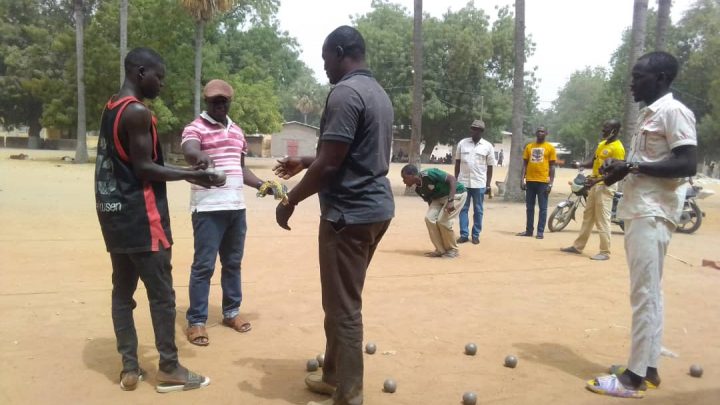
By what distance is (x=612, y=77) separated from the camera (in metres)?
47.4

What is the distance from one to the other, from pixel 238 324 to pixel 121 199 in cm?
178

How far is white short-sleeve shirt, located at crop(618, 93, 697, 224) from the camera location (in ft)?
12.3

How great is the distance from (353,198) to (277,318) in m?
2.42

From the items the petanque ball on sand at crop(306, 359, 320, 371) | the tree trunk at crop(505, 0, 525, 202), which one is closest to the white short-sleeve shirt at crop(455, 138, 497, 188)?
the petanque ball on sand at crop(306, 359, 320, 371)

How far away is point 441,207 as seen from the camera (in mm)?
8656

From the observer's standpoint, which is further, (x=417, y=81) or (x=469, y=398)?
(x=417, y=81)

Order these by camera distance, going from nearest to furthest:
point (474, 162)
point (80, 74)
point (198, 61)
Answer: point (474, 162), point (198, 61), point (80, 74)

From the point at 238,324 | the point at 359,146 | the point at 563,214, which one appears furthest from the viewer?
the point at 563,214

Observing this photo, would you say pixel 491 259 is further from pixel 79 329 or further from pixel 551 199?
pixel 551 199

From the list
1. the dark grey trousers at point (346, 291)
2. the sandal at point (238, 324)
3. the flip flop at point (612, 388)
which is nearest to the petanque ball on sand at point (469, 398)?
the dark grey trousers at point (346, 291)

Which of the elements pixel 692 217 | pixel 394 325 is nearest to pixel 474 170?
pixel 394 325

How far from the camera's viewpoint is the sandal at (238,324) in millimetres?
4977

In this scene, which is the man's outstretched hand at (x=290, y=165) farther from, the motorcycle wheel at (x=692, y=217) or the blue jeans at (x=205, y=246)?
the motorcycle wheel at (x=692, y=217)

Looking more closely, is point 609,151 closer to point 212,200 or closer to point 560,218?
point 560,218
